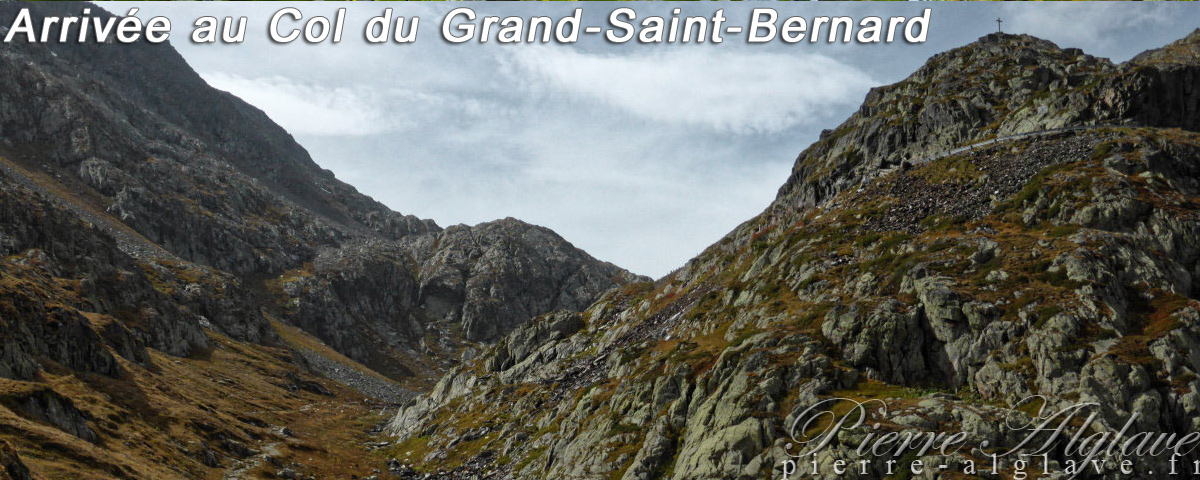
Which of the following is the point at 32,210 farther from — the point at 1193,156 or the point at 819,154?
the point at 1193,156

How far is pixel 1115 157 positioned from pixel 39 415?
100 m

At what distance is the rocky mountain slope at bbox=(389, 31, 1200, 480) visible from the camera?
40656 millimetres

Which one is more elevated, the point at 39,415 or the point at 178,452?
the point at 39,415

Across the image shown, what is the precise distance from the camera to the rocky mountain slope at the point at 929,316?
40.7 meters

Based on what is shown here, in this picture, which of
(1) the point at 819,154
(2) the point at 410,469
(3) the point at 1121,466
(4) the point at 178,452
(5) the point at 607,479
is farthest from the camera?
(1) the point at 819,154

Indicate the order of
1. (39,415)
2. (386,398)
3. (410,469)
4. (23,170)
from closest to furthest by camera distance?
(39,415) < (410,469) < (386,398) < (23,170)

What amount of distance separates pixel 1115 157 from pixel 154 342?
14665 centimetres

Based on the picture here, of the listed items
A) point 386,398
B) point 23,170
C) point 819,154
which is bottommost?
point 386,398

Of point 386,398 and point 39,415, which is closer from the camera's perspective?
point 39,415

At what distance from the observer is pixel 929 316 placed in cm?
4972

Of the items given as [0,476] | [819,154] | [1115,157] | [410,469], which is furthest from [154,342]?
[1115,157]

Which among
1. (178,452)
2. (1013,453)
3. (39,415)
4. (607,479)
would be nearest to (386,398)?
(178,452)

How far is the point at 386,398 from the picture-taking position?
6383 inches

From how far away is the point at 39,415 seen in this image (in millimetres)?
59250
